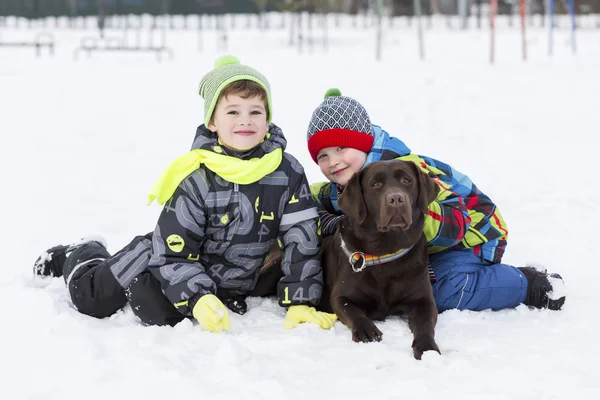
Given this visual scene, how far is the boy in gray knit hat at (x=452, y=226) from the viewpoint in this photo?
3.99 m

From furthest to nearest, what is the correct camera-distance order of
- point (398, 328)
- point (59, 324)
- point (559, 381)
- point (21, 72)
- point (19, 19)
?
point (19, 19)
point (21, 72)
point (398, 328)
point (59, 324)
point (559, 381)

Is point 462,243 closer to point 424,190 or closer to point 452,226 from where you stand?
point 452,226

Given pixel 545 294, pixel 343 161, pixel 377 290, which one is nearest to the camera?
pixel 377 290

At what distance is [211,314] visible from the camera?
11.4ft

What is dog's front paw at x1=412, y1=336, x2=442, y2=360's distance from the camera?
3242 mm

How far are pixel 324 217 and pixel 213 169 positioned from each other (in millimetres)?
992

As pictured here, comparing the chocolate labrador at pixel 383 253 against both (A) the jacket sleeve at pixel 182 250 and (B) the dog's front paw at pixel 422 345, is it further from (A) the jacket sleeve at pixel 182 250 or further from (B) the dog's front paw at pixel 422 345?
(A) the jacket sleeve at pixel 182 250

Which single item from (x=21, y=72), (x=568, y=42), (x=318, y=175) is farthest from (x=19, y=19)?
(x=318, y=175)

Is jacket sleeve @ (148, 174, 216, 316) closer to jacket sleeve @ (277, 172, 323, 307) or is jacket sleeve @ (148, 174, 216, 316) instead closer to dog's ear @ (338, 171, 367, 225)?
jacket sleeve @ (277, 172, 323, 307)

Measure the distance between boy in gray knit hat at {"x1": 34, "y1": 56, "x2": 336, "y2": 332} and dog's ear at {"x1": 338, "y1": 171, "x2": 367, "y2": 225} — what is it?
32cm

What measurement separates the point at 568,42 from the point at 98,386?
67.9 ft

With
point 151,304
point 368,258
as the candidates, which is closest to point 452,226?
point 368,258

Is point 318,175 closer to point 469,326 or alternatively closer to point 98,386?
point 469,326

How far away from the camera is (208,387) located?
110 inches
